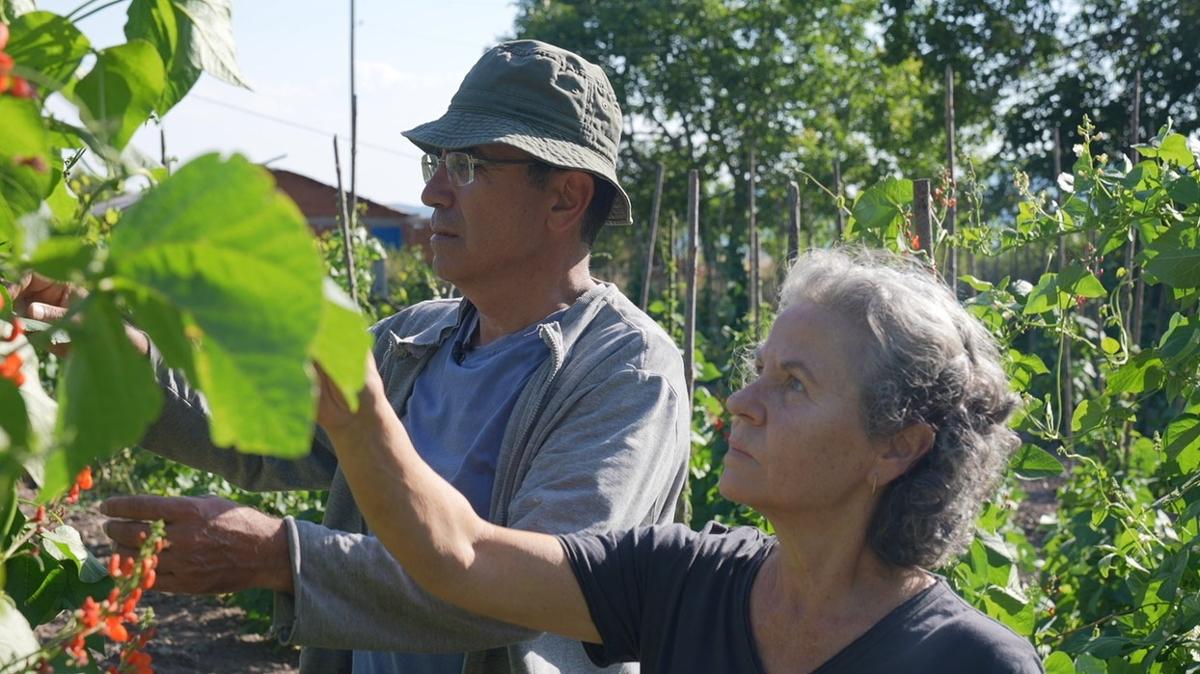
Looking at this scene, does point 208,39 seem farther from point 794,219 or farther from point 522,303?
point 794,219

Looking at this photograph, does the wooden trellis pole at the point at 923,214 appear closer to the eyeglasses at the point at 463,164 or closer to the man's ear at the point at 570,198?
the man's ear at the point at 570,198

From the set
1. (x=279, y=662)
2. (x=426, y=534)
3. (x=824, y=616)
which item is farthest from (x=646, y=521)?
(x=279, y=662)

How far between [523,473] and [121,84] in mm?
1111

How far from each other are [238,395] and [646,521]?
5.16ft

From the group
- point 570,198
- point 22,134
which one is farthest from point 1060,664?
point 22,134

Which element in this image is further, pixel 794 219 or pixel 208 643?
pixel 208 643

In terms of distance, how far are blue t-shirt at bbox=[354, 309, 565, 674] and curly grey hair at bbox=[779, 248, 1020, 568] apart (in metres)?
0.52

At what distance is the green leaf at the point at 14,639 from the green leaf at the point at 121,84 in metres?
0.38

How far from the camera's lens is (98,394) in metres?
0.58

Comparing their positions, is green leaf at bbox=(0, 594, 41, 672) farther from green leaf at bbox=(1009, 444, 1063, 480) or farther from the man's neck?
green leaf at bbox=(1009, 444, 1063, 480)

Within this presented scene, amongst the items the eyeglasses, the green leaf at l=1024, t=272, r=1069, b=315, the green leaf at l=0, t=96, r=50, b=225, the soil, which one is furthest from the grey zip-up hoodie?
the soil

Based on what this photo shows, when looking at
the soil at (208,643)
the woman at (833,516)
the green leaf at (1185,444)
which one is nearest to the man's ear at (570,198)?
the woman at (833,516)

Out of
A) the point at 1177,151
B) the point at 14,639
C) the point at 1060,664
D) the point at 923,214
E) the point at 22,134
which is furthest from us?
the point at 923,214

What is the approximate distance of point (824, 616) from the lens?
1754 mm
